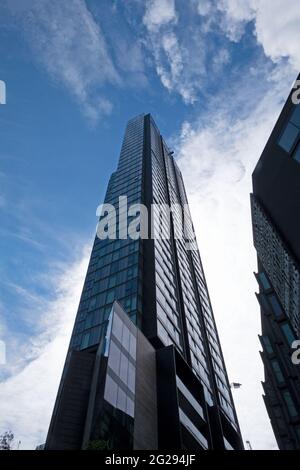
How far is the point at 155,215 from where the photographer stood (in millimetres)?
62625

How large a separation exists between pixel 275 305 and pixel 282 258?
73.7 ft

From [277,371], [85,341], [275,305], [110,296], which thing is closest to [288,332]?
[275,305]

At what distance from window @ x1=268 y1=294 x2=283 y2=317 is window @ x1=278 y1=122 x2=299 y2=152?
34.0 m

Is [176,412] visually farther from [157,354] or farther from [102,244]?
[102,244]

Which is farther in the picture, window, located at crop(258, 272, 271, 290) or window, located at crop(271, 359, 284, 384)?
window, located at crop(258, 272, 271, 290)

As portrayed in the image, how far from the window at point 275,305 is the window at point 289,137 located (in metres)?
34.0

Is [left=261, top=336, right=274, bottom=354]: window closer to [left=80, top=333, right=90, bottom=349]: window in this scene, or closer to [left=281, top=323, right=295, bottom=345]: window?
[left=281, top=323, right=295, bottom=345]: window

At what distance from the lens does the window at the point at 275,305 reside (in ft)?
168

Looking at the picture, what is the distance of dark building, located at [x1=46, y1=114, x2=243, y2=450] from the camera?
78.7 feet

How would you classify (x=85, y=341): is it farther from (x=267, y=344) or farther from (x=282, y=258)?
(x=267, y=344)

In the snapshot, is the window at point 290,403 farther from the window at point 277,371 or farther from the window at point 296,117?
Answer: the window at point 296,117

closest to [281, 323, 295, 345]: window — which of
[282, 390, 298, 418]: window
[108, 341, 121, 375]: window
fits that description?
[282, 390, 298, 418]: window
